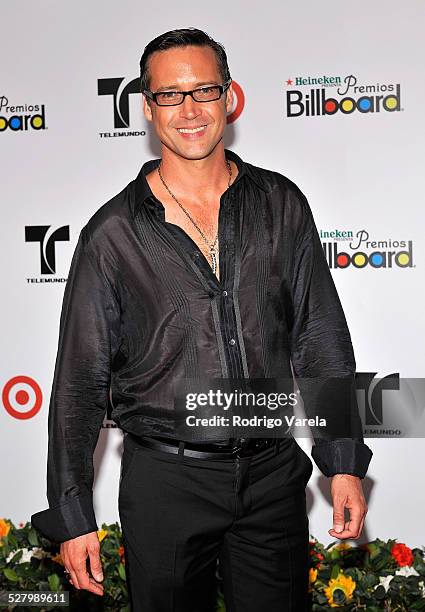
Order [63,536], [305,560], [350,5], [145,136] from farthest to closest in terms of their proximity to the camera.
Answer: [145,136]
[350,5]
[305,560]
[63,536]

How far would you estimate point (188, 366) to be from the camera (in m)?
1.81

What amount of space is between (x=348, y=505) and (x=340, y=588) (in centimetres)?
108

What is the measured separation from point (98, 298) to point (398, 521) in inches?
73.4

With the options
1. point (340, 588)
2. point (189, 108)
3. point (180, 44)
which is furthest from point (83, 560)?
point (340, 588)

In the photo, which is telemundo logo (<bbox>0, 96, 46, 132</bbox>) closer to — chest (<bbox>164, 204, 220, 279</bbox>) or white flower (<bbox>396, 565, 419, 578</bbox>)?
chest (<bbox>164, 204, 220, 279</bbox>)

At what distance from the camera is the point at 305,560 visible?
74.9 inches

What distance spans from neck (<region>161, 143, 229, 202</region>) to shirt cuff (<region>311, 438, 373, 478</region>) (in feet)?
2.20

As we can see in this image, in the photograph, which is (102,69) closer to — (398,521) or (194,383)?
(194,383)

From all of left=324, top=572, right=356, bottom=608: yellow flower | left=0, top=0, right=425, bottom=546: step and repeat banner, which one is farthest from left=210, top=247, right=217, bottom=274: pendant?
left=324, top=572, right=356, bottom=608: yellow flower

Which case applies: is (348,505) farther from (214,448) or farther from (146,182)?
(146,182)

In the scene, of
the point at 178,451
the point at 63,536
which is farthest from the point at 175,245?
the point at 63,536

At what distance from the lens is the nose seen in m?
1.83

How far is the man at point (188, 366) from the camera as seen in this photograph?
5.88ft

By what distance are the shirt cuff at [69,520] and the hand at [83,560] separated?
0.06ft
